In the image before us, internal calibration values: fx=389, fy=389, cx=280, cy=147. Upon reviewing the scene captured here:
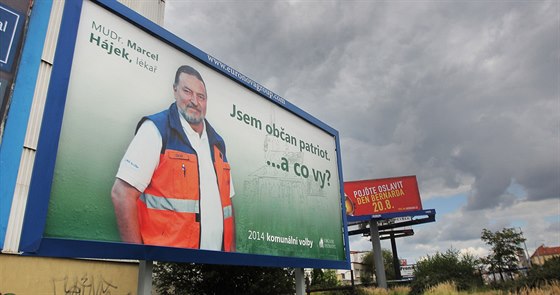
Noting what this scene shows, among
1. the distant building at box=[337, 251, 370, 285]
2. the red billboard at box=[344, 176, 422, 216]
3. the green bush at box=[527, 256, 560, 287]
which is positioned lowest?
the green bush at box=[527, 256, 560, 287]

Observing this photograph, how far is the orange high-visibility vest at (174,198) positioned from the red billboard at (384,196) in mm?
20772

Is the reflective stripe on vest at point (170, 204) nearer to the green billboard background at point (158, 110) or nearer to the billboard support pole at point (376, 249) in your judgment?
the green billboard background at point (158, 110)

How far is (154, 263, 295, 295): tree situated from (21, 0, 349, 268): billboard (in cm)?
851

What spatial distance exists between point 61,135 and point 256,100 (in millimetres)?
4336

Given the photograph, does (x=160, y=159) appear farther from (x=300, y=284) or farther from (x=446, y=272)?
(x=446, y=272)

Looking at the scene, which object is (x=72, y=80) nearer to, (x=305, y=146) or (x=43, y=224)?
(x=43, y=224)

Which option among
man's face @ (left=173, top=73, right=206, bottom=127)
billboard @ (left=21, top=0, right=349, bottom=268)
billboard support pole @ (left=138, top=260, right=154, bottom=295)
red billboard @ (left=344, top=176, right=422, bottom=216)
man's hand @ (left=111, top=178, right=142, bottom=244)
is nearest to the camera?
billboard @ (left=21, top=0, right=349, bottom=268)

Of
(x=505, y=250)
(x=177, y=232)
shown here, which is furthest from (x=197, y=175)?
(x=505, y=250)

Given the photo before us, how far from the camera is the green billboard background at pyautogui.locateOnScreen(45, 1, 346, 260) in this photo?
192 inches

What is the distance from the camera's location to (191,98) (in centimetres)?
680

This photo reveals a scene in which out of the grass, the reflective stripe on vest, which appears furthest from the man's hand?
the grass

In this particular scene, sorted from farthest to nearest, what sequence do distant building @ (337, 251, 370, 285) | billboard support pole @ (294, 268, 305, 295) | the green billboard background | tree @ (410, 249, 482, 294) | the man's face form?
distant building @ (337, 251, 370, 285), tree @ (410, 249, 482, 294), billboard support pole @ (294, 268, 305, 295), the man's face, the green billboard background

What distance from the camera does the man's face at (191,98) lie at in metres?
6.57

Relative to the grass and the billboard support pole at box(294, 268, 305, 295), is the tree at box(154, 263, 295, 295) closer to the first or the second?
the grass
